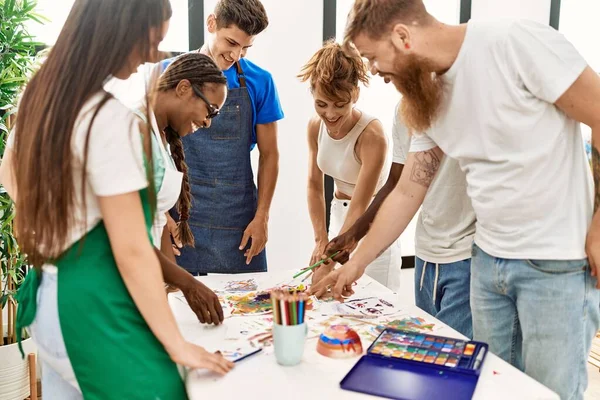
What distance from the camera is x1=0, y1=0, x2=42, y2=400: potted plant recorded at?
242cm

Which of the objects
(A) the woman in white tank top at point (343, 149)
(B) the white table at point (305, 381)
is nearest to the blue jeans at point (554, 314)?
(B) the white table at point (305, 381)

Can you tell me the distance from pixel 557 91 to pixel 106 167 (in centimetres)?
91

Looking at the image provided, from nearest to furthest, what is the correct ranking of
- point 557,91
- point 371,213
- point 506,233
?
point 557,91 < point 506,233 < point 371,213

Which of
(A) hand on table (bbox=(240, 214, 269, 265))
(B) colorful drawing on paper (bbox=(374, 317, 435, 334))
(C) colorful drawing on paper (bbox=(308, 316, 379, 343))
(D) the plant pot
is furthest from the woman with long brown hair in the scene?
(D) the plant pot

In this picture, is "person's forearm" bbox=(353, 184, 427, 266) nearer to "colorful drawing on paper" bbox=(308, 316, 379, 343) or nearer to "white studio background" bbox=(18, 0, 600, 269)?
"colorful drawing on paper" bbox=(308, 316, 379, 343)

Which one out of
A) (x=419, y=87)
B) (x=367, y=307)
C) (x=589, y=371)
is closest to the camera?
(x=419, y=87)

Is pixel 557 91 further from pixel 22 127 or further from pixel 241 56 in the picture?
pixel 241 56

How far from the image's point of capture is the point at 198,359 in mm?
1136

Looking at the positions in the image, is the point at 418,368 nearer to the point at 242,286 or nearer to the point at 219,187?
the point at 242,286

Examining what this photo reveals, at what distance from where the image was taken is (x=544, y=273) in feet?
4.29

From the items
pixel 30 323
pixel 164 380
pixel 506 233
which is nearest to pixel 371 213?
pixel 506 233

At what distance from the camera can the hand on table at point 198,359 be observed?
1117 mm

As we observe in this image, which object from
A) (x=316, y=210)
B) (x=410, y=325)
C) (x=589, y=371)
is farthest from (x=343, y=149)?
(x=589, y=371)

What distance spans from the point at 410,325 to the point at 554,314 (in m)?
0.35
